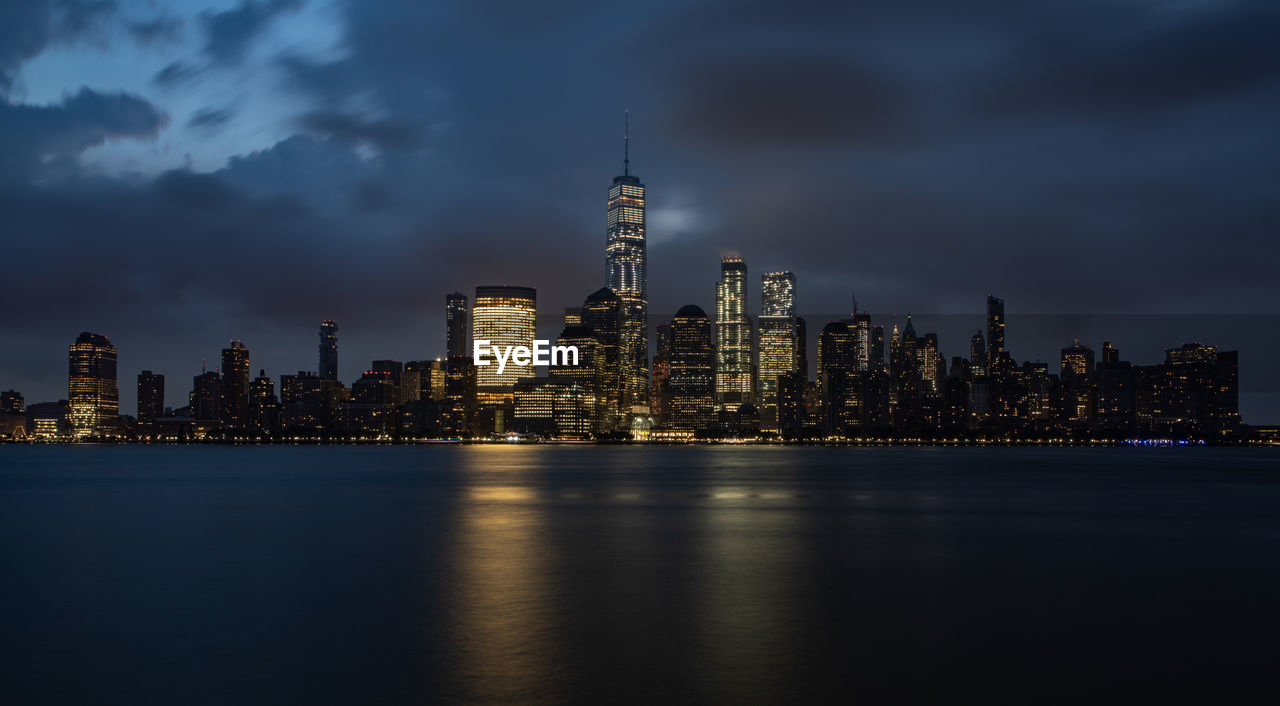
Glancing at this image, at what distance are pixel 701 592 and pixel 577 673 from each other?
10040 millimetres

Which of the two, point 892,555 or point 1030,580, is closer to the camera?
point 1030,580

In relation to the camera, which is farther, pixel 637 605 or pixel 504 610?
pixel 637 605

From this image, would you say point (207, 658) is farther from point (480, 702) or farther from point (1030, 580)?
point (1030, 580)

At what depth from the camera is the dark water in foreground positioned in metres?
18.2

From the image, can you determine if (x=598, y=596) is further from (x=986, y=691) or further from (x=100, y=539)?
(x=100, y=539)

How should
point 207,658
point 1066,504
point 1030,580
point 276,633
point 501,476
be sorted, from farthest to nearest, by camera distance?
point 501,476
point 1066,504
point 1030,580
point 276,633
point 207,658

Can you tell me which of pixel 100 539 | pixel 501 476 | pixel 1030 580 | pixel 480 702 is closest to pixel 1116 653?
pixel 1030 580

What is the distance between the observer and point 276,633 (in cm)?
2281

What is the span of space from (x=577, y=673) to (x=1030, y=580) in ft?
59.7

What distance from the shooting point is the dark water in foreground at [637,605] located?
18234mm

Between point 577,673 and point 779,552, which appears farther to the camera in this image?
point 779,552

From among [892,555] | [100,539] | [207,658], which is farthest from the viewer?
[100,539]

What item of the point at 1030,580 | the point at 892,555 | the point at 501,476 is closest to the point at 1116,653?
→ the point at 1030,580

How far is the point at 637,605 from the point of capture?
1038 inches
